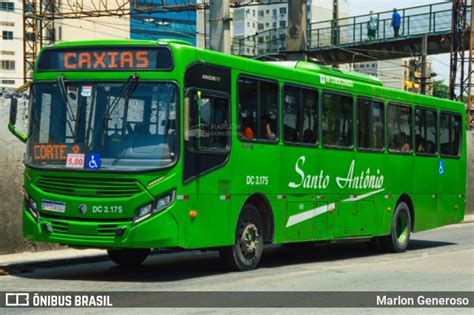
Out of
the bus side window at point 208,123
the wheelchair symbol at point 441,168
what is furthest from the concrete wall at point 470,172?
the bus side window at point 208,123

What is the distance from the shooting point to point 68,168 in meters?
11.9

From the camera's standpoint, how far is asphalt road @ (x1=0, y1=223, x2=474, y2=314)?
11695 mm

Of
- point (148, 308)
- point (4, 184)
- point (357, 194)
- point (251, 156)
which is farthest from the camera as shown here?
point (357, 194)

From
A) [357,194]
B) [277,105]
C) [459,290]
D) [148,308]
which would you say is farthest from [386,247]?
[148,308]

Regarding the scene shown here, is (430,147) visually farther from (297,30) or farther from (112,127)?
(112,127)

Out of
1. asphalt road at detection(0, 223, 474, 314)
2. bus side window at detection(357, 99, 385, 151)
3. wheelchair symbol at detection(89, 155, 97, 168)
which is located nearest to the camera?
asphalt road at detection(0, 223, 474, 314)

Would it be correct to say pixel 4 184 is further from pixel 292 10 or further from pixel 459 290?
pixel 292 10

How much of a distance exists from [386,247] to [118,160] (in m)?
8.42

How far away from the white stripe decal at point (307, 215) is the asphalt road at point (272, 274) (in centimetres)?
79

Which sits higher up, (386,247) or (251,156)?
(251,156)

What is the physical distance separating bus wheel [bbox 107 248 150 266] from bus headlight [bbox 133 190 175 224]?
2.52 meters

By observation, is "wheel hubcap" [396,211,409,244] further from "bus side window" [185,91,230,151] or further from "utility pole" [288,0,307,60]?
"utility pole" [288,0,307,60]

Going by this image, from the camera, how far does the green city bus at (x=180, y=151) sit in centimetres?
1174

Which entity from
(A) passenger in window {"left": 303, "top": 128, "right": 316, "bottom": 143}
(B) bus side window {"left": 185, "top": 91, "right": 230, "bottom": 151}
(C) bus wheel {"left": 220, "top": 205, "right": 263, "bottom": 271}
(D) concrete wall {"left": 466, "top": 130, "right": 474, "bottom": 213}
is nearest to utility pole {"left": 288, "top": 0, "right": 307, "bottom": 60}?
(D) concrete wall {"left": 466, "top": 130, "right": 474, "bottom": 213}
